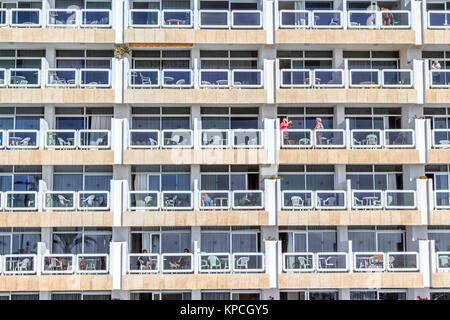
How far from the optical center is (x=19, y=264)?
1288 inches

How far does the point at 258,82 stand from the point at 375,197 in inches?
269

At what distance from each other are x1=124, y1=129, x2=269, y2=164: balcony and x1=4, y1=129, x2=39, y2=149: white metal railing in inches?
149

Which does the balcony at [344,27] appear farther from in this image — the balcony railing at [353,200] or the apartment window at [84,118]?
the apartment window at [84,118]

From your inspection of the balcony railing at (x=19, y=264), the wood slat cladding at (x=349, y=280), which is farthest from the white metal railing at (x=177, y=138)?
the balcony railing at (x=19, y=264)

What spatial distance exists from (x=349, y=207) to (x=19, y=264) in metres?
13.3

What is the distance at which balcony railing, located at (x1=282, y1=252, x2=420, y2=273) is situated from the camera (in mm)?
33031

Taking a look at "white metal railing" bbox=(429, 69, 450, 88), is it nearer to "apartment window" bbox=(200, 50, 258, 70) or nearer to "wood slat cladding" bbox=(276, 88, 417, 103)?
"wood slat cladding" bbox=(276, 88, 417, 103)

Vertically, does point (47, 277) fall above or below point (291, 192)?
below

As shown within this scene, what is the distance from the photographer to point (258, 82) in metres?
35.2

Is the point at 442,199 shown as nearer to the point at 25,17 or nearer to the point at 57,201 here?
the point at 57,201
